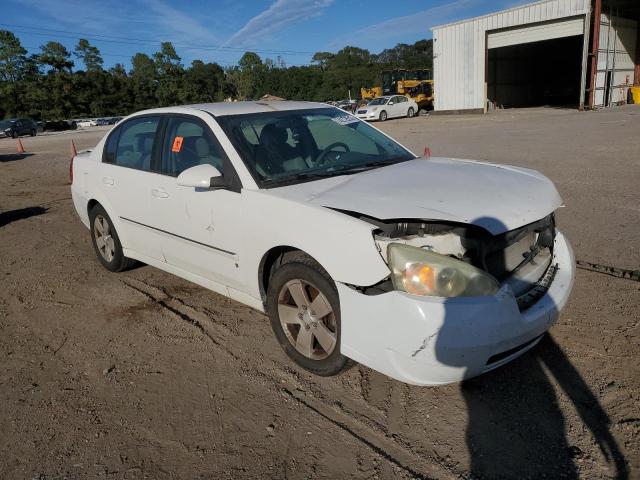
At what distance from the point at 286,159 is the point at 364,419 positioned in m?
1.87

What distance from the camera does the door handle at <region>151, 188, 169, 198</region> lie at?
13.2 ft

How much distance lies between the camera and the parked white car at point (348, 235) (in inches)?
99.2

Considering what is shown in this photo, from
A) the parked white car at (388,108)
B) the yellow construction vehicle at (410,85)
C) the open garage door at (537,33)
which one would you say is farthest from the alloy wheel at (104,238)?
the yellow construction vehicle at (410,85)

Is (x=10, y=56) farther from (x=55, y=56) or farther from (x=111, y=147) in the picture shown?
(x=111, y=147)

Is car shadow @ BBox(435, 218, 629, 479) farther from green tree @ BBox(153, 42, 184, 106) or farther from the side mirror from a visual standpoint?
green tree @ BBox(153, 42, 184, 106)

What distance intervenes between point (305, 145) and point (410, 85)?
37.4m

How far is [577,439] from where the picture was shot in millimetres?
2473

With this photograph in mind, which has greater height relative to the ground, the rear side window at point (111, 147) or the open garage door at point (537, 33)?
the open garage door at point (537, 33)

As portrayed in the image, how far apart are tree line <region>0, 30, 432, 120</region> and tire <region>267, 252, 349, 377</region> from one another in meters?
77.6

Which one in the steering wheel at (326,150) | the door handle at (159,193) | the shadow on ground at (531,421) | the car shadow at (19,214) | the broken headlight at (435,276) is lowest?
the shadow on ground at (531,421)

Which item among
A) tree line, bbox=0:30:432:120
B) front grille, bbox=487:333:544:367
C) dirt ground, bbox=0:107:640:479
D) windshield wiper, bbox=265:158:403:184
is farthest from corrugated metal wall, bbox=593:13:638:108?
tree line, bbox=0:30:432:120

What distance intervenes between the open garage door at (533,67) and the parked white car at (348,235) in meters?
29.6

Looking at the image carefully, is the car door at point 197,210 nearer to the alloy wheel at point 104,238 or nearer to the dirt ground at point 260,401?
the dirt ground at point 260,401

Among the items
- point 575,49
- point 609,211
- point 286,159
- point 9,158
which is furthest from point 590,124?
point 575,49
